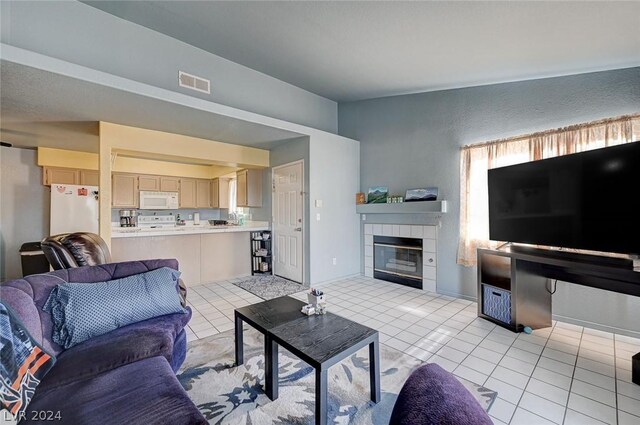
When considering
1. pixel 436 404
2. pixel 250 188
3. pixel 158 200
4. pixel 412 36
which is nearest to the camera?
pixel 436 404

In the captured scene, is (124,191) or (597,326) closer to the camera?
(597,326)

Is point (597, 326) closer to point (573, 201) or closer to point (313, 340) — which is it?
point (573, 201)

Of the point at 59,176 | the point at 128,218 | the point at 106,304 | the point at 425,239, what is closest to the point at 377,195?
the point at 425,239

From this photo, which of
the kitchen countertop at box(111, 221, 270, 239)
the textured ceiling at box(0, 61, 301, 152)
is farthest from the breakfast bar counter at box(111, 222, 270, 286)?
the textured ceiling at box(0, 61, 301, 152)

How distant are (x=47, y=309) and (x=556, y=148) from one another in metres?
4.69

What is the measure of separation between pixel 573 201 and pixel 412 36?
2.21 metres

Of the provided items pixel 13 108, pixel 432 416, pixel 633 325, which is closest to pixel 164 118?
pixel 13 108

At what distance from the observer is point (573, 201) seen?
2.34m

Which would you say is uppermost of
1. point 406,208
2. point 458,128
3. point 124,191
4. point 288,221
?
point 458,128

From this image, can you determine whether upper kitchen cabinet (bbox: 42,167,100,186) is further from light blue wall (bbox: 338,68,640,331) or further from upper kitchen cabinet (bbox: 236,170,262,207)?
light blue wall (bbox: 338,68,640,331)

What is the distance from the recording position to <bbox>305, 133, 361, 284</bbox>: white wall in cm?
440

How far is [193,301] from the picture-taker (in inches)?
143

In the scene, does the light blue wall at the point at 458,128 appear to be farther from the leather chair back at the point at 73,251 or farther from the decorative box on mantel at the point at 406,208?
the leather chair back at the point at 73,251

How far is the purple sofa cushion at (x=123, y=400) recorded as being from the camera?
1.02 metres
